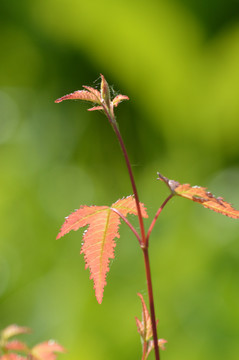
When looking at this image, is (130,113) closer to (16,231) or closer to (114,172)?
(114,172)

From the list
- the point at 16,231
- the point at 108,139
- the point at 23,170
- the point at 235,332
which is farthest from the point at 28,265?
the point at 235,332

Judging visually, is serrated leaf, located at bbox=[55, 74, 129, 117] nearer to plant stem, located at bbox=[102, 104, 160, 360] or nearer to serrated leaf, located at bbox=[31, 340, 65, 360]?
plant stem, located at bbox=[102, 104, 160, 360]

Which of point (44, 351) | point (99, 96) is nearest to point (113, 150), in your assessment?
point (44, 351)

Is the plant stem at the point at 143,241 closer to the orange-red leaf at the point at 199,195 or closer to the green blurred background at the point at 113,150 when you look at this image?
the orange-red leaf at the point at 199,195

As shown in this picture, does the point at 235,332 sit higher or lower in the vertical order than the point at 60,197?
lower


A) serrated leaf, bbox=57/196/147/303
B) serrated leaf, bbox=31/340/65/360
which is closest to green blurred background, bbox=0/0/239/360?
serrated leaf, bbox=31/340/65/360

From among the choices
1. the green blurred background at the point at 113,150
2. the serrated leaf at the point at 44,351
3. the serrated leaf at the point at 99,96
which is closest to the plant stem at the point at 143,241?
the serrated leaf at the point at 99,96
